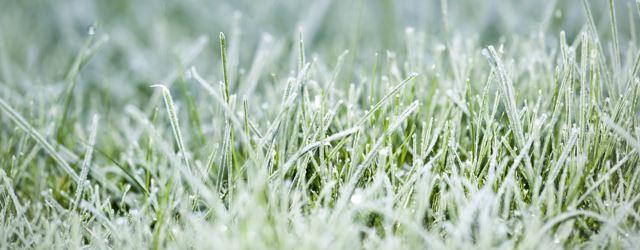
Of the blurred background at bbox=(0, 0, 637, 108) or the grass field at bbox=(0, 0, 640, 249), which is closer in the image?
the grass field at bbox=(0, 0, 640, 249)

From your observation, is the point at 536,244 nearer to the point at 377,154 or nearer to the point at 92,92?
the point at 377,154

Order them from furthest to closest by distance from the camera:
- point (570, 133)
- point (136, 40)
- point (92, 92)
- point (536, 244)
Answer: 1. point (136, 40)
2. point (92, 92)
3. point (570, 133)
4. point (536, 244)

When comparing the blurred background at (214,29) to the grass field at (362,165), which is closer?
the grass field at (362,165)

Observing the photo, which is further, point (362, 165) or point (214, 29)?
point (214, 29)

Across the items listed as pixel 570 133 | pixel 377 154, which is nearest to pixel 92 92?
pixel 377 154

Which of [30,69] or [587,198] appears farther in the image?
[30,69]

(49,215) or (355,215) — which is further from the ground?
(355,215)

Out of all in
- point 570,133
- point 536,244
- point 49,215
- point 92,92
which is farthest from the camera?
point 92,92

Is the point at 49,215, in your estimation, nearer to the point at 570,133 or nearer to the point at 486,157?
the point at 486,157

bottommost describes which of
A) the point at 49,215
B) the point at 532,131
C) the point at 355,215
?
the point at 49,215
